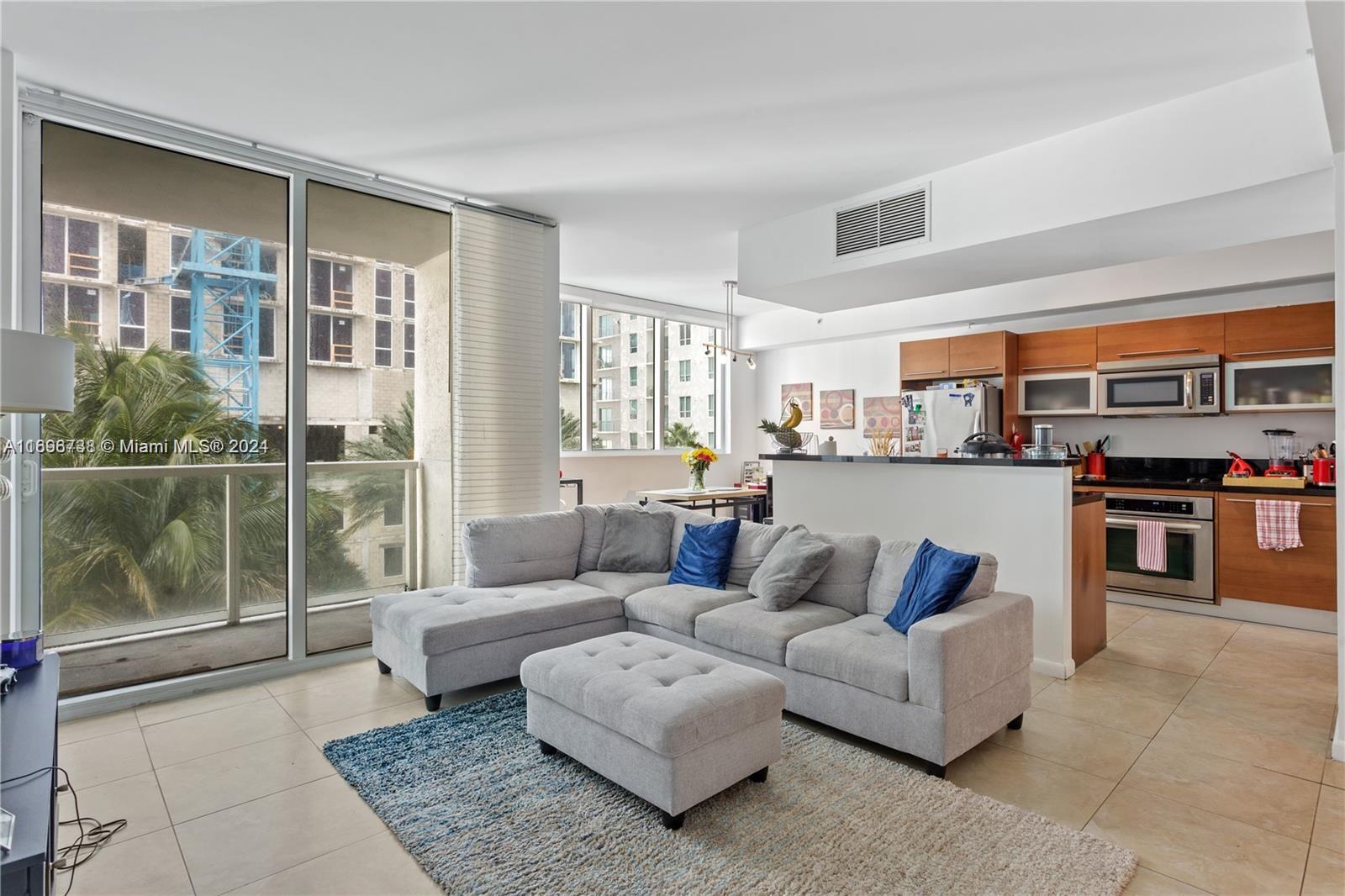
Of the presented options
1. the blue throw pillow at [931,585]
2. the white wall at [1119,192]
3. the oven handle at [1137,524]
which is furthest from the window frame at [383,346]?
the oven handle at [1137,524]

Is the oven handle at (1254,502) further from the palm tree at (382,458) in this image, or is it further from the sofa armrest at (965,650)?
the palm tree at (382,458)

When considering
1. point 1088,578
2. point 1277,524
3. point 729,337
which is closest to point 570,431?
point 729,337

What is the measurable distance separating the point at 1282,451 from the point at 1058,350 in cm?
170

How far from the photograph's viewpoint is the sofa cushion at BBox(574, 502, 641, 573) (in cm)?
445

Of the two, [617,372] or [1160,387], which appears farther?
[617,372]

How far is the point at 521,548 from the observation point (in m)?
4.16

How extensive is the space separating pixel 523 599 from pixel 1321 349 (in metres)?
5.58

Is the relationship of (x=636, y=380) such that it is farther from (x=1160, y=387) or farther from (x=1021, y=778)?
(x=1021, y=778)

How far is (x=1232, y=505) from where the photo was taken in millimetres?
4988

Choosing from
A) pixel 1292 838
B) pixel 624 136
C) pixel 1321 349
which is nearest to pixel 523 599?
pixel 624 136

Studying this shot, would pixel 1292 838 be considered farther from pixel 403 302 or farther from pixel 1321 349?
pixel 403 302

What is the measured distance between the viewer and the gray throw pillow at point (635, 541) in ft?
14.5

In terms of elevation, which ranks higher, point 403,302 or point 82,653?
point 403,302

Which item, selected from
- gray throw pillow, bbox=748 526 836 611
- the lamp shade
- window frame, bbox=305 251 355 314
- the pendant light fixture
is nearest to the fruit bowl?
gray throw pillow, bbox=748 526 836 611
